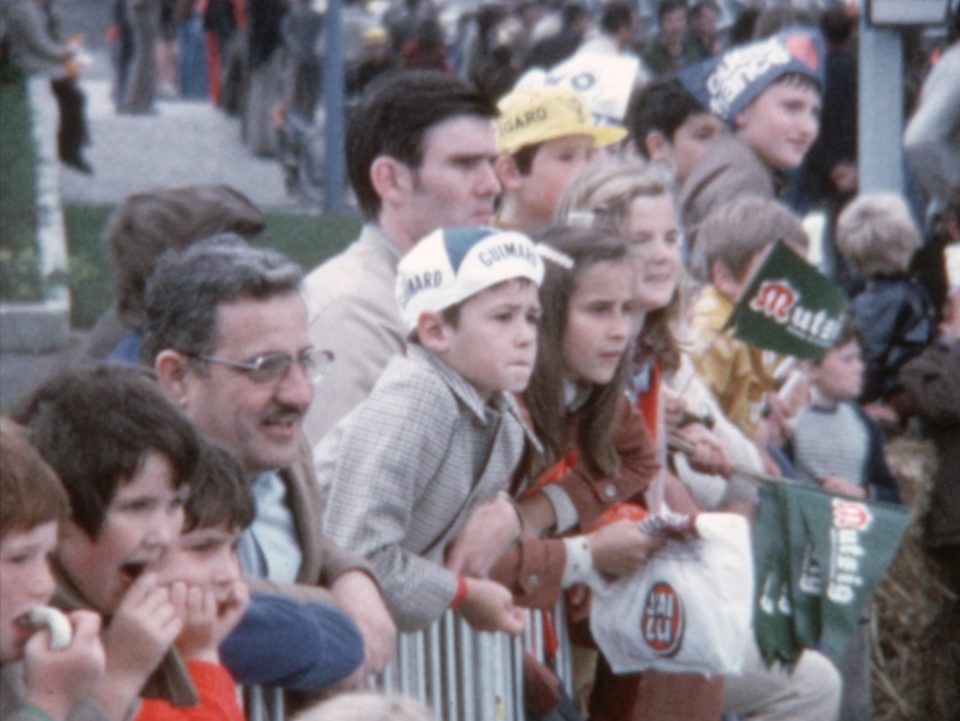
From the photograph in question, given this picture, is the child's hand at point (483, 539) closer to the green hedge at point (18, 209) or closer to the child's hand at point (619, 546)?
the child's hand at point (619, 546)

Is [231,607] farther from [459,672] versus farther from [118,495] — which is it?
[459,672]

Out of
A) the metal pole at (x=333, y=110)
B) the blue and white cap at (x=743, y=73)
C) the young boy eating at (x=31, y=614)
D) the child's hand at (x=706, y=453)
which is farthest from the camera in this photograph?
the metal pole at (x=333, y=110)

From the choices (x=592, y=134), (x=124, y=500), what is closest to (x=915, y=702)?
(x=592, y=134)

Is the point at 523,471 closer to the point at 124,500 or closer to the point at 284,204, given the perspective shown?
the point at 124,500

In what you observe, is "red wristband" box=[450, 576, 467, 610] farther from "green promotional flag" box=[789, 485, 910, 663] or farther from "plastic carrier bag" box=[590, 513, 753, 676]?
"green promotional flag" box=[789, 485, 910, 663]

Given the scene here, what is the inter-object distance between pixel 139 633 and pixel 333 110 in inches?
713

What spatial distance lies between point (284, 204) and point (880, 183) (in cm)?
1126

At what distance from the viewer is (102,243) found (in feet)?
52.4

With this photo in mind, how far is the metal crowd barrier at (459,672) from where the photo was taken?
5547mm

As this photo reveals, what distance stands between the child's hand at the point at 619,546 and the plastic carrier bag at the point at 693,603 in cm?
5

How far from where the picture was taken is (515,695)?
19.2 ft

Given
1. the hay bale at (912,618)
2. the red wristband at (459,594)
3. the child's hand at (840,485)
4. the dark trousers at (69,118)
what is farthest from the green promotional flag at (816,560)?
the dark trousers at (69,118)

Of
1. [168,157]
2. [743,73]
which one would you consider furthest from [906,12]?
[168,157]

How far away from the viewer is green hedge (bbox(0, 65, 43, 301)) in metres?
12.9
